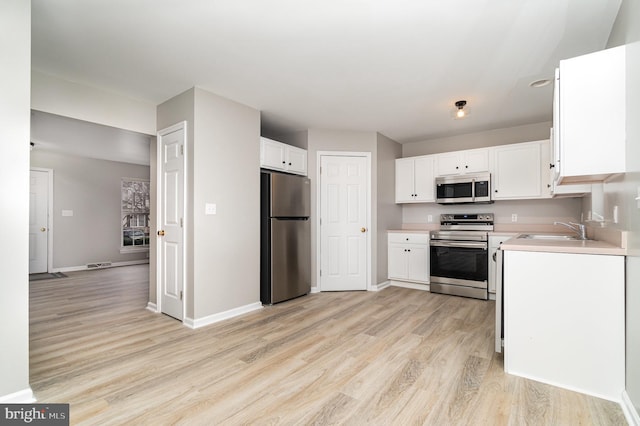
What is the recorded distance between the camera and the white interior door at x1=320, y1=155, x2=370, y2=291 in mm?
4449

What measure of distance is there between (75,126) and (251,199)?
9.24ft

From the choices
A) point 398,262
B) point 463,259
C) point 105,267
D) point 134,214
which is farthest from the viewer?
point 134,214

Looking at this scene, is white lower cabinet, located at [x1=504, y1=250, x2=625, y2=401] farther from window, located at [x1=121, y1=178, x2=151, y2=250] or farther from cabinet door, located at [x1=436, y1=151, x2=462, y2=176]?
window, located at [x1=121, y1=178, x2=151, y2=250]

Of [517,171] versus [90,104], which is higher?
[90,104]

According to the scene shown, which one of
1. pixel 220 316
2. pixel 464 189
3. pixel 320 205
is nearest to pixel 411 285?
pixel 464 189

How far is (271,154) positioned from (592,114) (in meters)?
3.04

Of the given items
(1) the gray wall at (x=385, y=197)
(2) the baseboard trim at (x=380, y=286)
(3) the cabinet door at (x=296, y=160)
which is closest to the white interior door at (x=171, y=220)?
(3) the cabinet door at (x=296, y=160)

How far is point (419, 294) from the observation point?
14.0ft

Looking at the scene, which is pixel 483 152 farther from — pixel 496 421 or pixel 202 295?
pixel 202 295

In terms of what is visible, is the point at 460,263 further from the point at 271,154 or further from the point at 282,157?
the point at 271,154

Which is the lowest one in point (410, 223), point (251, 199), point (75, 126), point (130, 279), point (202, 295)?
point (130, 279)

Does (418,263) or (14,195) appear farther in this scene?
(418,263)

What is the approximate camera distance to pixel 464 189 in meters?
4.36

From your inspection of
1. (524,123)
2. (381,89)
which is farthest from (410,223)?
(381,89)
